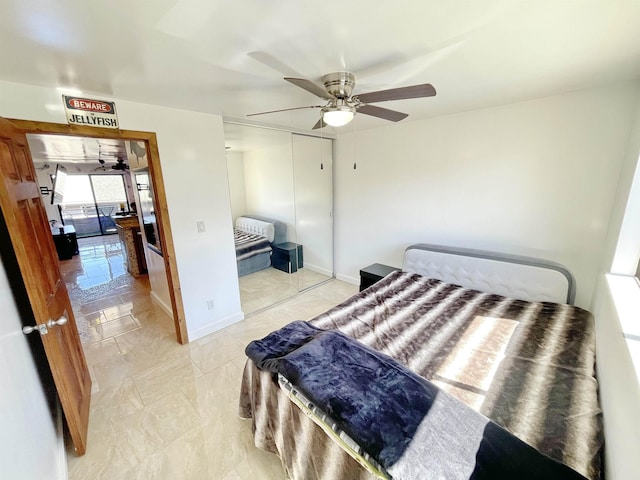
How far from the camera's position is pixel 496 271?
2.53m

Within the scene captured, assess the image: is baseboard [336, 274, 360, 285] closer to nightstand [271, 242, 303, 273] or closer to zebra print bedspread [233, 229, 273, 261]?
nightstand [271, 242, 303, 273]

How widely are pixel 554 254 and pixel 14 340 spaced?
3.96 metres

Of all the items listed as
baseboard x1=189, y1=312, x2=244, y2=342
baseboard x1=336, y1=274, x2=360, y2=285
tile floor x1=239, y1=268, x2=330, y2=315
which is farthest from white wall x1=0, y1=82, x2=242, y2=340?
baseboard x1=336, y1=274, x2=360, y2=285

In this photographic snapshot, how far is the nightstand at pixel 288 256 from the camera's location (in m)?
4.30

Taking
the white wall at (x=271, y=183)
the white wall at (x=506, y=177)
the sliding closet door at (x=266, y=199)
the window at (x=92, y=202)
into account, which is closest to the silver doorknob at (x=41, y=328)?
the sliding closet door at (x=266, y=199)

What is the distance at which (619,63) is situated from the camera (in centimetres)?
164

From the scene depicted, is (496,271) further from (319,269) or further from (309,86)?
(319,269)

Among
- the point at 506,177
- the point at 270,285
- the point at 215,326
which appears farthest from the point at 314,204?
the point at 506,177

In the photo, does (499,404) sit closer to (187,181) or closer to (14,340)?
(14,340)

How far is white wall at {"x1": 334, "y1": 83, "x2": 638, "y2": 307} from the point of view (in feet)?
7.00

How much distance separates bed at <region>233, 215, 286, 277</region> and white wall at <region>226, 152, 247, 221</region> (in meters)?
0.17

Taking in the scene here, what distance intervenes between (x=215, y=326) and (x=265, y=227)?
1.79 m

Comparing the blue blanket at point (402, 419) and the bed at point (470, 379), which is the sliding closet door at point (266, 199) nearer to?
the bed at point (470, 379)

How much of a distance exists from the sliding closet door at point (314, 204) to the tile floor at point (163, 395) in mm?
740
